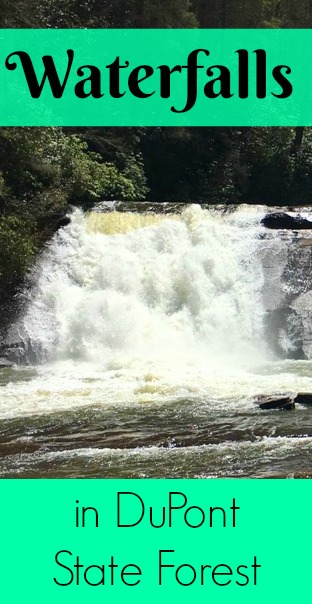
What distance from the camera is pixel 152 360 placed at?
15.3m

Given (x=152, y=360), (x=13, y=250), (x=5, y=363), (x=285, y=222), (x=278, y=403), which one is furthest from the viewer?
(x=285, y=222)

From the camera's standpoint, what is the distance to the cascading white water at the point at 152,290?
16.4 metres

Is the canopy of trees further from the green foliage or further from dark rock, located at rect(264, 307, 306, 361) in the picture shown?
dark rock, located at rect(264, 307, 306, 361)

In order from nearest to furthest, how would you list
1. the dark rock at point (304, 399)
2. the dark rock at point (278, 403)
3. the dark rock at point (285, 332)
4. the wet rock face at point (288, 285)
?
1. the dark rock at point (278, 403)
2. the dark rock at point (304, 399)
3. the dark rock at point (285, 332)
4. the wet rock face at point (288, 285)

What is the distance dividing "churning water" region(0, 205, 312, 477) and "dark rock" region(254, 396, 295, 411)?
149mm

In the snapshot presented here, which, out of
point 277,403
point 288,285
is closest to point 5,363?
point 288,285

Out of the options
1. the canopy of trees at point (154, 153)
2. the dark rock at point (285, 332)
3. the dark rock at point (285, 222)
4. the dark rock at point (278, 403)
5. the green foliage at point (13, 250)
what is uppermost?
the canopy of trees at point (154, 153)

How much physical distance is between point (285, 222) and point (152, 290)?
9.98 feet

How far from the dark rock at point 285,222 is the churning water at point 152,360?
23cm

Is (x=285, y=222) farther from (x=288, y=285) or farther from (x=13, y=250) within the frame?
(x=13, y=250)

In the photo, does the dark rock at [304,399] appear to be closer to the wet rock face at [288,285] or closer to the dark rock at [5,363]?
the wet rock face at [288,285]

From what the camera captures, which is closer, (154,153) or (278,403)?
(278,403)

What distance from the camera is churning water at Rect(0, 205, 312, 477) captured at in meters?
10.3

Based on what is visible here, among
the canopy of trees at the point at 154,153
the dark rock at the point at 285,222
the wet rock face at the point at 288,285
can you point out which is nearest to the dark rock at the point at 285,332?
the wet rock face at the point at 288,285
